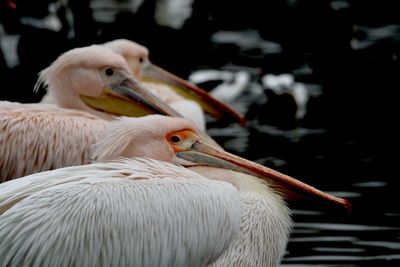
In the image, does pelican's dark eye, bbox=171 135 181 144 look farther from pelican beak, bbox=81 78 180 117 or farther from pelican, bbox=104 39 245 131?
pelican, bbox=104 39 245 131

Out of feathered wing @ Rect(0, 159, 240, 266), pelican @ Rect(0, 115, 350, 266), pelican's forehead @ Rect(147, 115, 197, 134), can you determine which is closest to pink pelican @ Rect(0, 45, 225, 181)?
pelican's forehead @ Rect(147, 115, 197, 134)

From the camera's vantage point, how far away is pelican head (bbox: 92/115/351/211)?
468 centimetres

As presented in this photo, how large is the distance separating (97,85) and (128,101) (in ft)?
0.65

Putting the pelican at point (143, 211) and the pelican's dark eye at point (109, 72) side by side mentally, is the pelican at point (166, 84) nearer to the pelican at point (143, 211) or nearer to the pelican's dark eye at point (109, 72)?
the pelican's dark eye at point (109, 72)

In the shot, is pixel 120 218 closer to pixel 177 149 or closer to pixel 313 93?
pixel 177 149

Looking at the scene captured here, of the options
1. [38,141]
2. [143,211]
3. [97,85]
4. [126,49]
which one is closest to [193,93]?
[126,49]

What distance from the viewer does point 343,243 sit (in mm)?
5883

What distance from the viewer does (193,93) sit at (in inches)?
308

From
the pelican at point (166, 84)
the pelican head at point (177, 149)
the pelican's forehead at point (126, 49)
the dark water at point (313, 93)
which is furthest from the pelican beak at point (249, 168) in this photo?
the pelican's forehead at point (126, 49)

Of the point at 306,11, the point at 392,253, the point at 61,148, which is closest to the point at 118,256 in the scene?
the point at 61,148

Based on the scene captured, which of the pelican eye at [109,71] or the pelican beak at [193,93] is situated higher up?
the pelican eye at [109,71]

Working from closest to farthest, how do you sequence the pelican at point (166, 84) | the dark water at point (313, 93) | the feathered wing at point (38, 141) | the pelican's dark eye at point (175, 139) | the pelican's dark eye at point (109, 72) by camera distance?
the pelican's dark eye at point (175, 139) → the feathered wing at point (38, 141) → the pelican's dark eye at point (109, 72) → the dark water at point (313, 93) → the pelican at point (166, 84)

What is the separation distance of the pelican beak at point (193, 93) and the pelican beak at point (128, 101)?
1.68 meters

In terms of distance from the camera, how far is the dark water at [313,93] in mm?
6166
